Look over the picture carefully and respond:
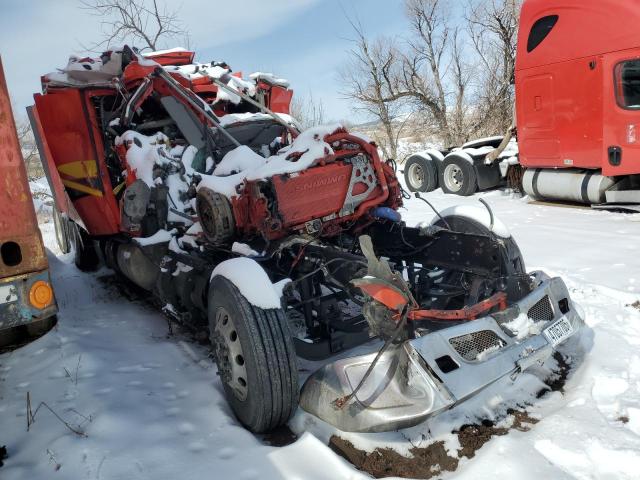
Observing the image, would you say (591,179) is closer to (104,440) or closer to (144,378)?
(144,378)

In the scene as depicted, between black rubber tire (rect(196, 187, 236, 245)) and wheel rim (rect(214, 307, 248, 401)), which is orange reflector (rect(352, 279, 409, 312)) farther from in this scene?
black rubber tire (rect(196, 187, 236, 245))

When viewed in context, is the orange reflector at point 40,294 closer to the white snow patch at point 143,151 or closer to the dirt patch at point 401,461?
the dirt patch at point 401,461

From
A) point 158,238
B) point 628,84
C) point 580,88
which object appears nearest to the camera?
point 158,238

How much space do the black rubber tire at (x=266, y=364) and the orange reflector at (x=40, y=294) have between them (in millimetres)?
919

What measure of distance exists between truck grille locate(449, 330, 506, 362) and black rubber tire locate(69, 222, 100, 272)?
5.10 meters

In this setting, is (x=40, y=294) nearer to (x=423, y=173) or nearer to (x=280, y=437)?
(x=280, y=437)

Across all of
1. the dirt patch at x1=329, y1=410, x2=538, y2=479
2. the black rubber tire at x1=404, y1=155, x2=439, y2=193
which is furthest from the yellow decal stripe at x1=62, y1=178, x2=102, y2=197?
the black rubber tire at x1=404, y1=155, x2=439, y2=193

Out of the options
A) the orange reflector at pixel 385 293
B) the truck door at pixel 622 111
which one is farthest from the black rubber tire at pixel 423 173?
the orange reflector at pixel 385 293

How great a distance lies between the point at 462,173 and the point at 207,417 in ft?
29.2

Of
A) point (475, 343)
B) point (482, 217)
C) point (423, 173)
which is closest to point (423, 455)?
point (475, 343)

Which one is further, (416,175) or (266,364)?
(416,175)

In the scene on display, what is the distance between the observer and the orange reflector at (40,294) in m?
2.50

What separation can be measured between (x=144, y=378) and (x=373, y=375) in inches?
70.0

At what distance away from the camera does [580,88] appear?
773 centimetres
